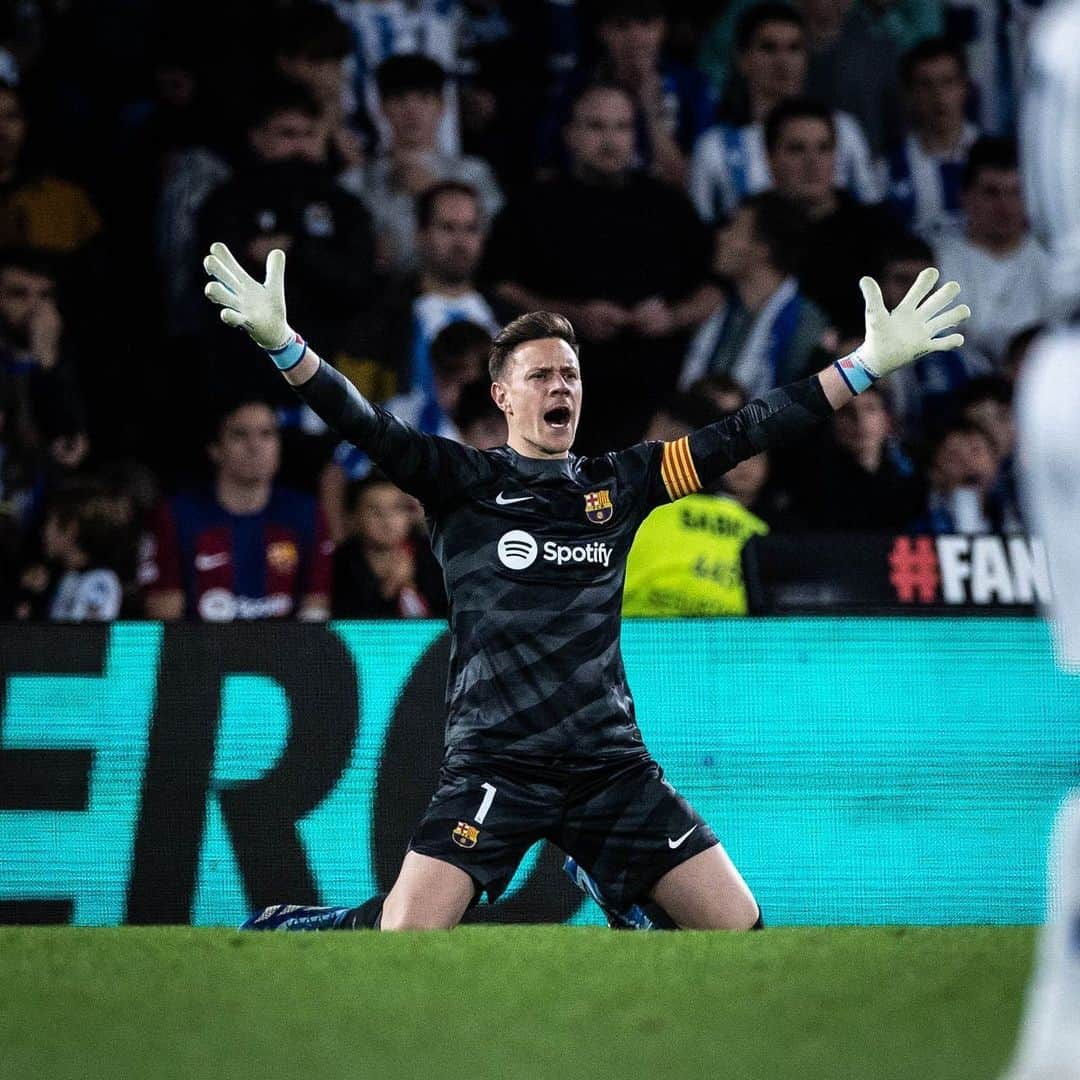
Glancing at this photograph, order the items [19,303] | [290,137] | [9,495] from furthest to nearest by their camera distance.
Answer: [290,137], [19,303], [9,495]

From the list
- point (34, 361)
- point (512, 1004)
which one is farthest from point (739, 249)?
point (512, 1004)

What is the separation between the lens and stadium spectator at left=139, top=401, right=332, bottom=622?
8664mm

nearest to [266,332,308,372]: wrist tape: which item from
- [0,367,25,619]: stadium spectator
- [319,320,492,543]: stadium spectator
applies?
[319,320,492,543]: stadium spectator

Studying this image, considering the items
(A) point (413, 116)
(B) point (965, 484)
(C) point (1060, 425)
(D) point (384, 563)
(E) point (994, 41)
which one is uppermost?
(E) point (994, 41)

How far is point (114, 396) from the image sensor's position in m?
9.45

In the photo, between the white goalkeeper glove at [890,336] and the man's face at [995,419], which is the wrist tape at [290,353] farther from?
the man's face at [995,419]

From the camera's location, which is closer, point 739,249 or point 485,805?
point 485,805

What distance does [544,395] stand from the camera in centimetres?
584

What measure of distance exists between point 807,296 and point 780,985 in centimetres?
605

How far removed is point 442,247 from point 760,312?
5.40 feet

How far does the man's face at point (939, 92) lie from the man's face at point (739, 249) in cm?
135

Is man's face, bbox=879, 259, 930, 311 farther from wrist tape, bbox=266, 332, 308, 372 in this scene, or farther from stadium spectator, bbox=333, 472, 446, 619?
wrist tape, bbox=266, 332, 308, 372

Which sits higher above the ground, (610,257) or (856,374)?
(610,257)

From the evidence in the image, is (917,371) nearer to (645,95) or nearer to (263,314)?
(645,95)
